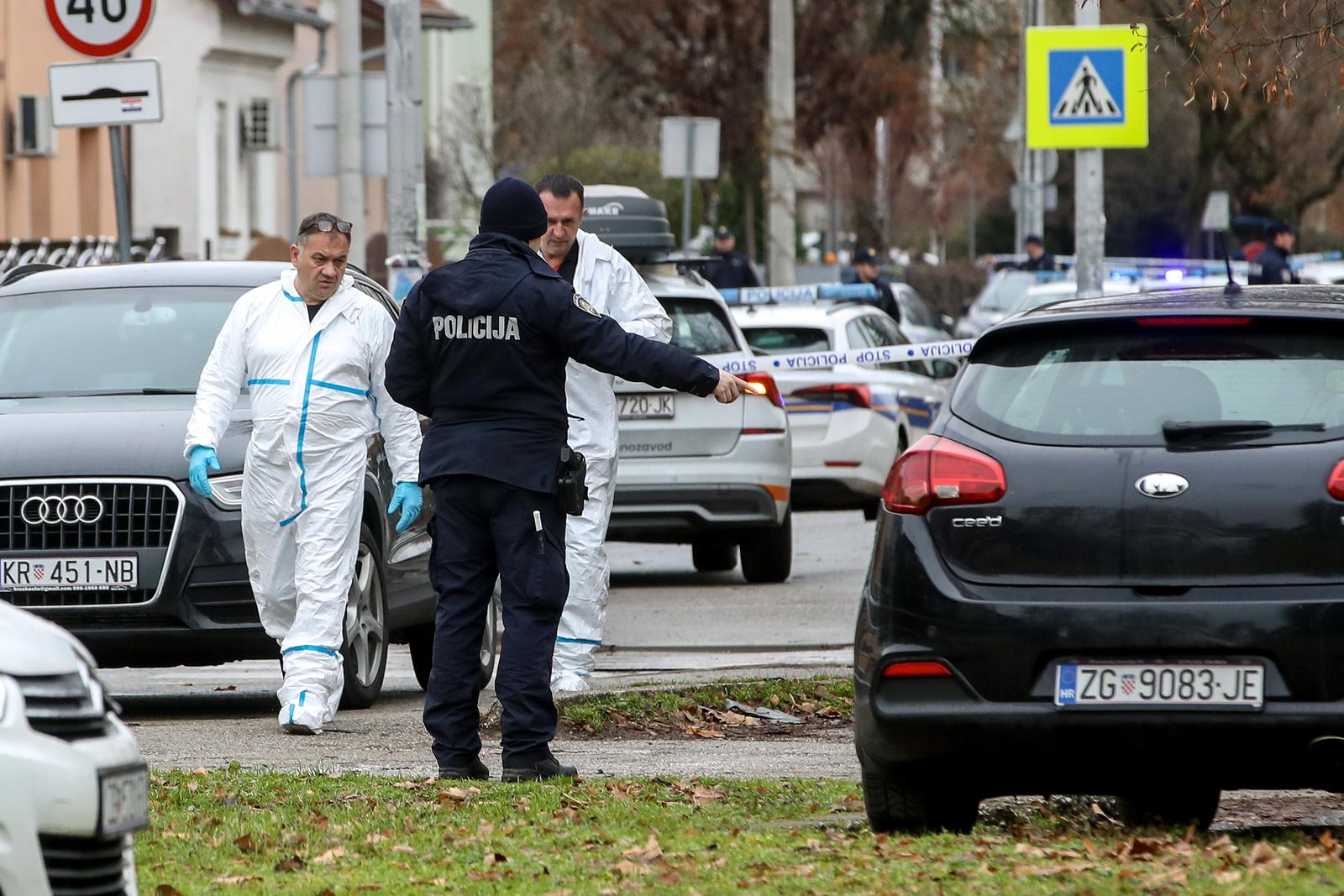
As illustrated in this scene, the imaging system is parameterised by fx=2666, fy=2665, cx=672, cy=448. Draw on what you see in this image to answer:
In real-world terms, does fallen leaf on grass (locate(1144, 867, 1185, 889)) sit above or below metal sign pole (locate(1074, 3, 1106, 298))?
below

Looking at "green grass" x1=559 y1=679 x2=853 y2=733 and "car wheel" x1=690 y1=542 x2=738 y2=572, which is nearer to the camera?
"green grass" x1=559 y1=679 x2=853 y2=733

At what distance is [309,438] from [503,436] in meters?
1.92

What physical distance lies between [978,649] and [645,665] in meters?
5.37

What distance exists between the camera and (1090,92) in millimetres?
15305

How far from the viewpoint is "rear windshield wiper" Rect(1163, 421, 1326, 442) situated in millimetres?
6434

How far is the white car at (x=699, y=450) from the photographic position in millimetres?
14531

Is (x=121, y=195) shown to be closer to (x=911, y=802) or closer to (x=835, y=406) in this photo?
(x=835, y=406)

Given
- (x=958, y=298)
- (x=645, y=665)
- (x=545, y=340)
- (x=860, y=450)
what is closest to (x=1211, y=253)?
(x=958, y=298)

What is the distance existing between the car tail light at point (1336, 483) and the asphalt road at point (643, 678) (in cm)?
244

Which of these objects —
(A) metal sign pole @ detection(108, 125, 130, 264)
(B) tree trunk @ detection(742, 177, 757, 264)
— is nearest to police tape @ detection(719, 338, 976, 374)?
(A) metal sign pole @ detection(108, 125, 130, 264)

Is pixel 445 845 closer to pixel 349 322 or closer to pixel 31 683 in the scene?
pixel 31 683

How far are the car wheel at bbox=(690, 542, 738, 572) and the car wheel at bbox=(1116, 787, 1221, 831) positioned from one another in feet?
31.1

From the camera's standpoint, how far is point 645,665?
38.4 ft

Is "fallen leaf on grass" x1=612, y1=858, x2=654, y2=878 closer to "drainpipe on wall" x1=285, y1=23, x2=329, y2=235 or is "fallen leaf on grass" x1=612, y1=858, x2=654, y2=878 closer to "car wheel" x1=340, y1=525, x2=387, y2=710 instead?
"car wheel" x1=340, y1=525, x2=387, y2=710
